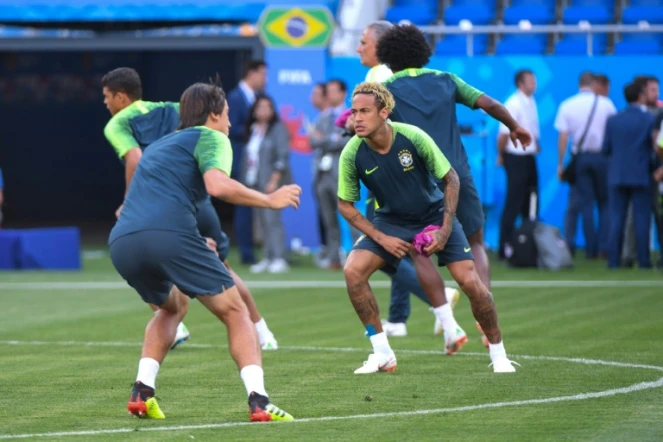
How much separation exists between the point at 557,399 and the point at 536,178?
441 inches

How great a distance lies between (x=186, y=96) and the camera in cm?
739

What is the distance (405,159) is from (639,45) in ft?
47.0

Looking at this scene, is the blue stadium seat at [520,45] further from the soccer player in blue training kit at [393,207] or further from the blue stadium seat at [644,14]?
the soccer player in blue training kit at [393,207]

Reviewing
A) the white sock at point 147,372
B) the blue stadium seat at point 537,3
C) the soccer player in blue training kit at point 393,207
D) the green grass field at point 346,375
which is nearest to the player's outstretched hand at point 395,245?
the soccer player in blue training kit at point 393,207

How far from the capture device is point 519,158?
18625 mm

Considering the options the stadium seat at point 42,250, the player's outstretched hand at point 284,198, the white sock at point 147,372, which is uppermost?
the player's outstretched hand at point 284,198

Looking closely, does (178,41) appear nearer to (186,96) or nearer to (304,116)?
(304,116)

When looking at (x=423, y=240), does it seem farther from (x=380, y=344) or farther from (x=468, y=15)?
(x=468, y=15)

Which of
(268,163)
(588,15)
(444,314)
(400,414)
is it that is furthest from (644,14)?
(400,414)

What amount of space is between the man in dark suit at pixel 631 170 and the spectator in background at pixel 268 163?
419cm

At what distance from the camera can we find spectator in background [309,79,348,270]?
1809 cm

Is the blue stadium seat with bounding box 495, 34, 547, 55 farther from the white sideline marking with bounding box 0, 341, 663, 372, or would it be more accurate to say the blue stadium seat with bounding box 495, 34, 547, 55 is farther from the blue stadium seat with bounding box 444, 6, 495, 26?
the white sideline marking with bounding box 0, 341, 663, 372

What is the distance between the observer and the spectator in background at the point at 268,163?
1819 centimetres

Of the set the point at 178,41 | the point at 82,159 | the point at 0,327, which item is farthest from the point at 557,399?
the point at 82,159
